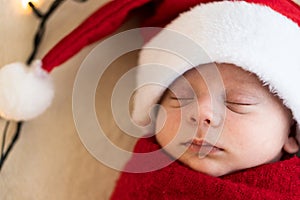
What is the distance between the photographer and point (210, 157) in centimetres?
86

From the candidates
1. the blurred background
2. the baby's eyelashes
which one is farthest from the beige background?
the baby's eyelashes

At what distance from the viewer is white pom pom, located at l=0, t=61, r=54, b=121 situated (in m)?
0.88

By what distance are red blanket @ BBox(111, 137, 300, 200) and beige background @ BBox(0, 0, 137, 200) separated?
123 millimetres

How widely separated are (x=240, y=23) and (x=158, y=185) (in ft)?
0.92

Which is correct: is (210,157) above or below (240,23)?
below

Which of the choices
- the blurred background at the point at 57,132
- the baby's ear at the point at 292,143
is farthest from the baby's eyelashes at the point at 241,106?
the blurred background at the point at 57,132

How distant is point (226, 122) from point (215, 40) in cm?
13

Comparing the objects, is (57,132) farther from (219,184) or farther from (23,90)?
(219,184)

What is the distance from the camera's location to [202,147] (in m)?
0.86

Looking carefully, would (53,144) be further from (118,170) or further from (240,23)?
(240,23)

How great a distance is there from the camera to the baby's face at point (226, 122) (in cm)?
85

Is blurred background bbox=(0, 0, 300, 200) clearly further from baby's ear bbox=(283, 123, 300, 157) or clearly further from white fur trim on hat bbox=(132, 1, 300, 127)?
baby's ear bbox=(283, 123, 300, 157)

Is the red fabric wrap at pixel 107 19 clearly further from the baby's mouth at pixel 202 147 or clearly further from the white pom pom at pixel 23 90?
the baby's mouth at pixel 202 147

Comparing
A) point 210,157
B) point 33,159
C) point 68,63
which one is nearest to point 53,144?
point 33,159
